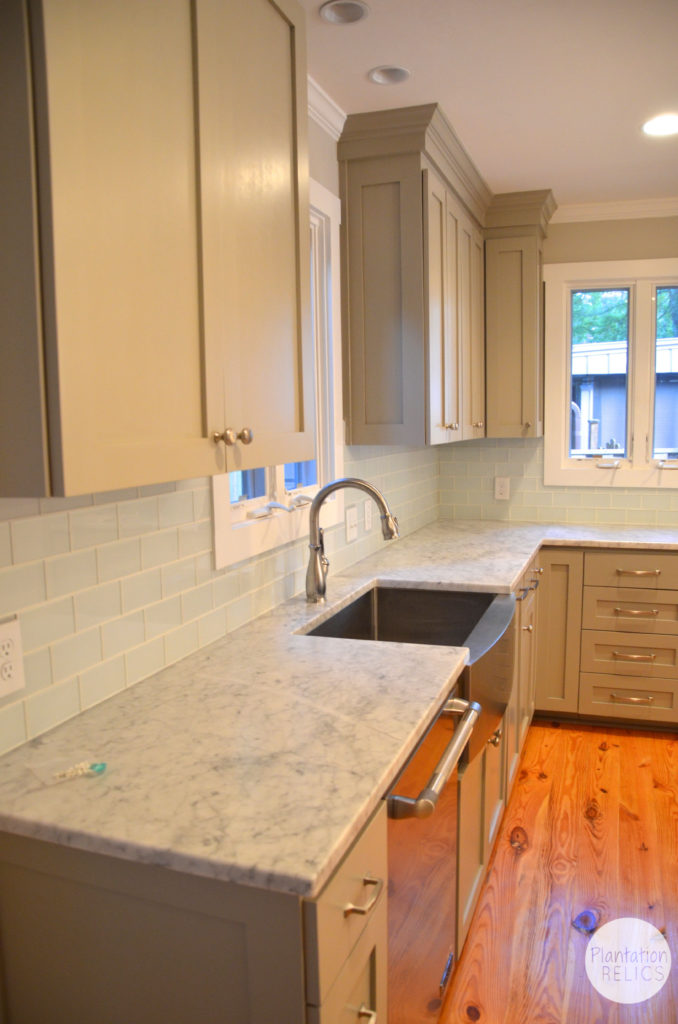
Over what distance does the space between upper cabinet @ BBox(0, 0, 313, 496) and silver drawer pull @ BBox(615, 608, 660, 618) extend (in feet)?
7.78

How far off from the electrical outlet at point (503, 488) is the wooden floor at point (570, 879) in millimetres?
1253

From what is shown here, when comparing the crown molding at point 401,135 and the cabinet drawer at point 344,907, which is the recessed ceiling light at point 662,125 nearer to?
the crown molding at point 401,135

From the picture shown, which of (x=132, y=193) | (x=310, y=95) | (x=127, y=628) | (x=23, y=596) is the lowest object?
(x=127, y=628)

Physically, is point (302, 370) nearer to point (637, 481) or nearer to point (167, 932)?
point (167, 932)

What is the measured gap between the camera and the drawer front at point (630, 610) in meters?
3.40

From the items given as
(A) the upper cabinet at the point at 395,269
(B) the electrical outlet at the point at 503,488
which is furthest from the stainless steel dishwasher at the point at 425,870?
(B) the electrical outlet at the point at 503,488

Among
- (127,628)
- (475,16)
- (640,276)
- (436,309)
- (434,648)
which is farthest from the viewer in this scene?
(640,276)

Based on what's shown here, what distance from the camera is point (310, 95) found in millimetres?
2287

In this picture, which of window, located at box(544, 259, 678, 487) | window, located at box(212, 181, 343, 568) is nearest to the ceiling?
window, located at box(212, 181, 343, 568)

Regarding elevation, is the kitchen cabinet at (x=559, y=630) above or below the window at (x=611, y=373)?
below

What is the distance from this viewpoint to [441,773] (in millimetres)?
1386

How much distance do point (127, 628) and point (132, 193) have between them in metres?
0.82

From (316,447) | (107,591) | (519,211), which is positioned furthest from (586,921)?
(519,211)

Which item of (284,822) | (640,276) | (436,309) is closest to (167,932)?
(284,822)
